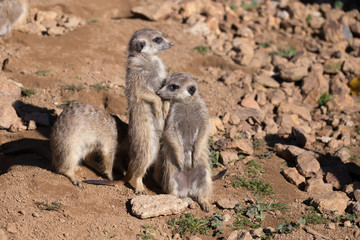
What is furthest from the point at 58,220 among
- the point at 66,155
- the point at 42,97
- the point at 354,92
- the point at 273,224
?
the point at 354,92

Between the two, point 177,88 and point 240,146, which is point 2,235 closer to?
point 177,88

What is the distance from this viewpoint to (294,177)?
4770 millimetres

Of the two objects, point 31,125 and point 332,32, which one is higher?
point 332,32

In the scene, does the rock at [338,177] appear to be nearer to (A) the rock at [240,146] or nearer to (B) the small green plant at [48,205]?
(A) the rock at [240,146]

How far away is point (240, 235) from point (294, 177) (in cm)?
126

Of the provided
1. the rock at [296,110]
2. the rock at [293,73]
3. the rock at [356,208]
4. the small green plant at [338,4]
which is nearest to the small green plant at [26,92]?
the rock at [296,110]

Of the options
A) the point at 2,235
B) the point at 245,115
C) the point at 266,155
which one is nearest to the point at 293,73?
the point at 245,115

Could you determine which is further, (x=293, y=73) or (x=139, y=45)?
(x=293, y=73)

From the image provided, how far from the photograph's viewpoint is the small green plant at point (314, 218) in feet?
13.3

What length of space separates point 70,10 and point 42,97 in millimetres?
2744

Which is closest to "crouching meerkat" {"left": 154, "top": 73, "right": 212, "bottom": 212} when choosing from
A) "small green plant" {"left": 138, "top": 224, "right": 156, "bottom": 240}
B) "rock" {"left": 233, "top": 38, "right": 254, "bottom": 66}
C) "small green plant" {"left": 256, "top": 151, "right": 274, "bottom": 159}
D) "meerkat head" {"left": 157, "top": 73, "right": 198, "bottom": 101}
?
"meerkat head" {"left": 157, "top": 73, "right": 198, "bottom": 101}

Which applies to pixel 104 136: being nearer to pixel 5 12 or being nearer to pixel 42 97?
pixel 42 97

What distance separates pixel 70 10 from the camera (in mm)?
8070

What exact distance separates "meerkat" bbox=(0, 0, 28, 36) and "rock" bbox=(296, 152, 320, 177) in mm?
4264
